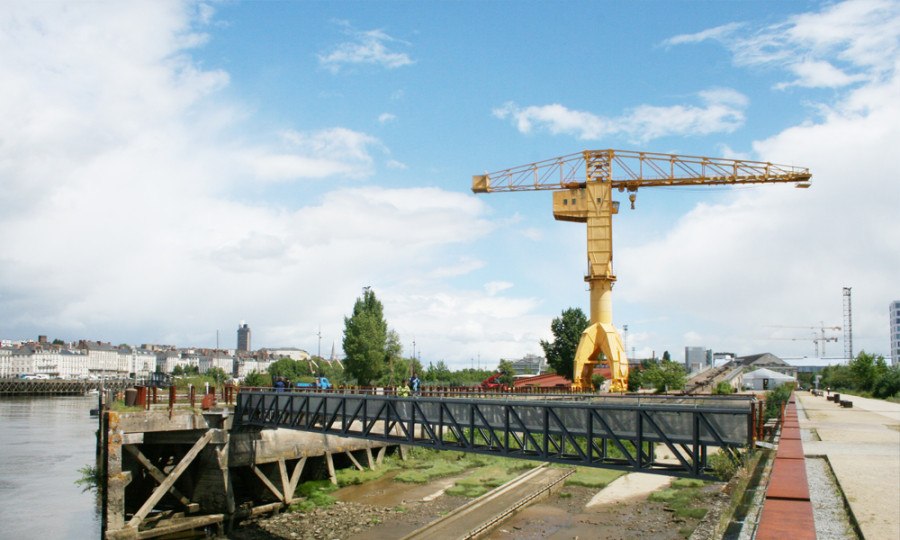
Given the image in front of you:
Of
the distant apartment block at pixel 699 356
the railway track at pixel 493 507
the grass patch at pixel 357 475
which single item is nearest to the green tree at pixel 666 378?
the railway track at pixel 493 507

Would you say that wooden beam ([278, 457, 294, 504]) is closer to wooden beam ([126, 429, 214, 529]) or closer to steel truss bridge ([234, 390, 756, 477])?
wooden beam ([126, 429, 214, 529])

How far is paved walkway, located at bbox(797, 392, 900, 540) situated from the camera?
10516 mm

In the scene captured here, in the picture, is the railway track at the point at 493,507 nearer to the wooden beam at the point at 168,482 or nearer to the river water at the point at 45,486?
the wooden beam at the point at 168,482

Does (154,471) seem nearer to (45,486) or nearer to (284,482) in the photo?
(284,482)

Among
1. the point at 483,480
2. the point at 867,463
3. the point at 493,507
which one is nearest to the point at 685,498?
the point at 493,507

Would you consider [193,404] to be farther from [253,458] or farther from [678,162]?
[678,162]

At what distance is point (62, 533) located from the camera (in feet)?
99.6

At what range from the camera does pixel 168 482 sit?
2955 cm

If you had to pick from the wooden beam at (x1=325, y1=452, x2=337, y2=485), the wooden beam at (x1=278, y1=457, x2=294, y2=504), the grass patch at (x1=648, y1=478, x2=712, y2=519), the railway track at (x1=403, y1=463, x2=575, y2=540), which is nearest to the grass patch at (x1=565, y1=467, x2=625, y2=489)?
the railway track at (x1=403, y1=463, x2=575, y2=540)

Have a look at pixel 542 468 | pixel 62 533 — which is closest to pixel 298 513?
pixel 62 533

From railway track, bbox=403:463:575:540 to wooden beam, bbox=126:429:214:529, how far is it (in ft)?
36.6

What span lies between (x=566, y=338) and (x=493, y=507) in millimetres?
57912

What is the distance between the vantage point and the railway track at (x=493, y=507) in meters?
26.1

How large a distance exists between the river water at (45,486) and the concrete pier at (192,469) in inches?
128
